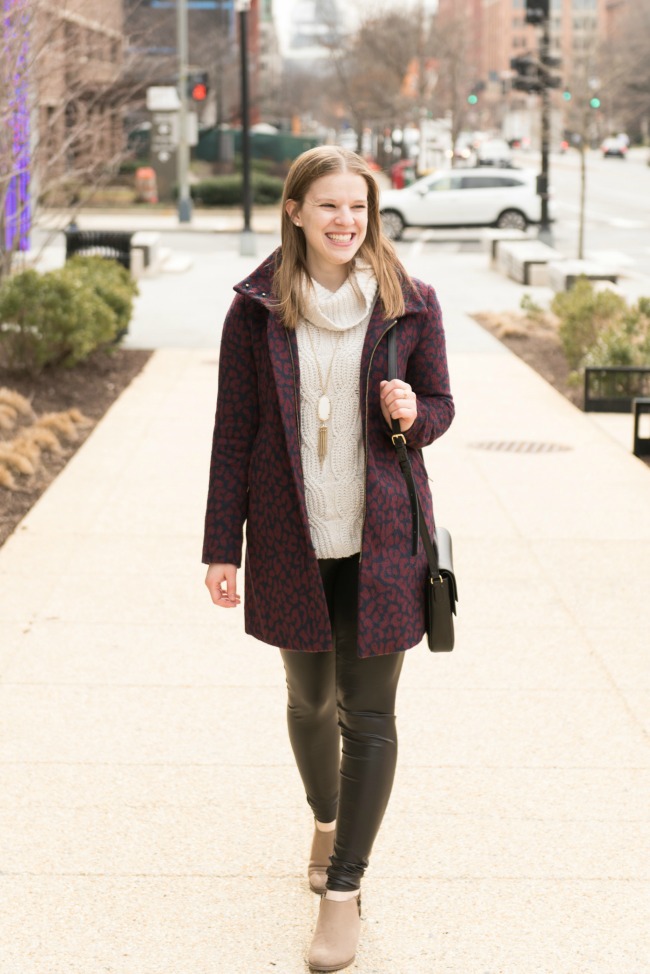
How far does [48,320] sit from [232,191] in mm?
31745

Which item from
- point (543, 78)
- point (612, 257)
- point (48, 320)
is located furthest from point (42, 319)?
point (543, 78)

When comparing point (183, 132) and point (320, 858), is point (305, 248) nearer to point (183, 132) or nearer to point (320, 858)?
point (320, 858)

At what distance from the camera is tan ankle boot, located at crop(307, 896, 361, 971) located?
3.43 meters

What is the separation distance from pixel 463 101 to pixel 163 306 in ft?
153

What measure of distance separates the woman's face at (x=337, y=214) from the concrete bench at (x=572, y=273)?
14890 millimetres

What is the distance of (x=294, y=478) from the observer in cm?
338

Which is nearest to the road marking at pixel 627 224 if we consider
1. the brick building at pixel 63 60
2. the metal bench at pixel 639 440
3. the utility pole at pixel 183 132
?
the utility pole at pixel 183 132

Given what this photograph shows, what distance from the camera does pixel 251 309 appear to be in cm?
346

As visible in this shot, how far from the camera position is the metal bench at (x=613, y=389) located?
11.8 metres

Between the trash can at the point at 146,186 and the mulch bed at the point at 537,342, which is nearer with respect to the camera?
the mulch bed at the point at 537,342

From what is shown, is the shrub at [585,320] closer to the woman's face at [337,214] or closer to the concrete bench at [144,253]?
the woman's face at [337,214]

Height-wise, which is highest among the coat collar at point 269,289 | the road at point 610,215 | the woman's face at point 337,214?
the woman's face at point 337,214

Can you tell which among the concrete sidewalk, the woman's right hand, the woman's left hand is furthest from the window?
the woman's left hand

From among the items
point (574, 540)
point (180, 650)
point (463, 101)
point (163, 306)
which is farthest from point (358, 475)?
point (463, 101)
